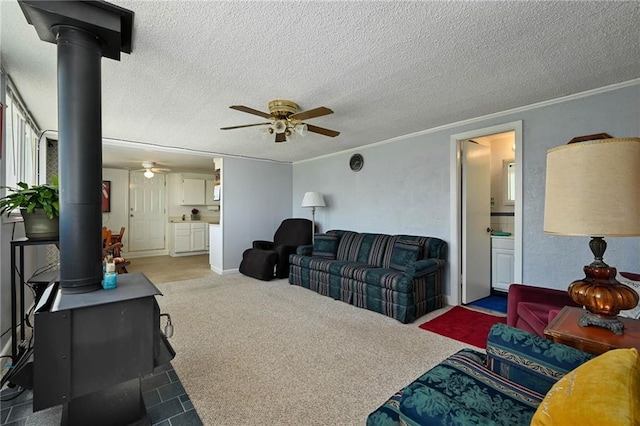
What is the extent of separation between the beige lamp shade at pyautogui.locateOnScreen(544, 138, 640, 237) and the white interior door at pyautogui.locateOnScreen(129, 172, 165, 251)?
8449 mm

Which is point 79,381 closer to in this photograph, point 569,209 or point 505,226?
point 569,209

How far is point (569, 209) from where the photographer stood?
122 cm

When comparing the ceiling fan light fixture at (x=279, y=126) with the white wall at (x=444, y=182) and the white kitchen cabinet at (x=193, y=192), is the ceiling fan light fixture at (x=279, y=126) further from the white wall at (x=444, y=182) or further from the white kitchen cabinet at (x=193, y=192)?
the white kitchen cabinet at (x=193, y=192)

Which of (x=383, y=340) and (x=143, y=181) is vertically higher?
(x=143, y=181)

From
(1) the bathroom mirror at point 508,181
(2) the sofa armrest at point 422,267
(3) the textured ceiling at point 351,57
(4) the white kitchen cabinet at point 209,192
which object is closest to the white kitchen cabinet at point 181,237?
(4) the white kitchen cabinet at point 209,192

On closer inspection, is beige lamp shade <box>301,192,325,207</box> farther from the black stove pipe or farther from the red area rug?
the black stove pipe

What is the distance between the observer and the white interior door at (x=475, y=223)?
364cm

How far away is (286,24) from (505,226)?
171 inches

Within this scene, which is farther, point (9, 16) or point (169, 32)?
point (169, 32)

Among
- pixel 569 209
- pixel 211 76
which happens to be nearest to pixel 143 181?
pixel 211 76

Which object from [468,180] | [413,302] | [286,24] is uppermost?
[286,24]

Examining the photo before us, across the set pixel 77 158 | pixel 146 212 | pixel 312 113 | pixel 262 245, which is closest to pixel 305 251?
pixel 262 245

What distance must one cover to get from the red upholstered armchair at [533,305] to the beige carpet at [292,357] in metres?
0.60

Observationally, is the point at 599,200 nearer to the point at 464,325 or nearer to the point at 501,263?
the point at 464,325
